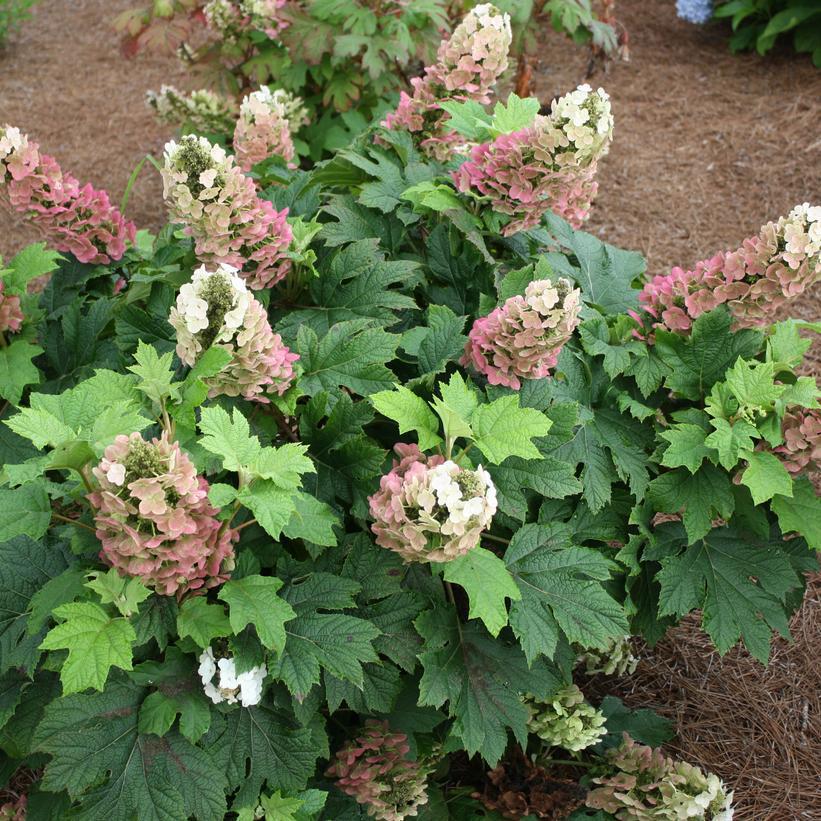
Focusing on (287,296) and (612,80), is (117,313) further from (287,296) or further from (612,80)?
(612,80)

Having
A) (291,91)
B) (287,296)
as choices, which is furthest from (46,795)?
(291,91)

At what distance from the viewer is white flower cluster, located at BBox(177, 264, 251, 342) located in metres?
1.51

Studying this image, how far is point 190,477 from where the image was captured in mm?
1357

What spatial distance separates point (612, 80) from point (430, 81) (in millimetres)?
3953

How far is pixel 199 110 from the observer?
3.87m

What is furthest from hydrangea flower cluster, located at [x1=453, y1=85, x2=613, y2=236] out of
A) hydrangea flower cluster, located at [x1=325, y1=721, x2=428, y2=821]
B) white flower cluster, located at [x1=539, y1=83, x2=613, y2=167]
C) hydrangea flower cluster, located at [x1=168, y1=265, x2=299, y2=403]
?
hydrangea flower cluster, located at [x1=325, y1=721, x2=428, y2=821]

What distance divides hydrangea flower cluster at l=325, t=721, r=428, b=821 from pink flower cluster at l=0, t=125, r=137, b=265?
56.1 inches

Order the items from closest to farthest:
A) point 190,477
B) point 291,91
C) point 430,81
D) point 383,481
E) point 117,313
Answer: point 190,477 → point 383,481 → point 117,313 → point 430,81 → point 291,91

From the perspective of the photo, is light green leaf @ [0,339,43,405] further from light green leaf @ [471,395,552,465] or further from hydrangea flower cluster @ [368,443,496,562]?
light green leaf @ [471,395,552,465]

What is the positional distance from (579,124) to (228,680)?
1369 mm

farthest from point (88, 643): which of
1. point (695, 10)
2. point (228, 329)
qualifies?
point (695, 10)

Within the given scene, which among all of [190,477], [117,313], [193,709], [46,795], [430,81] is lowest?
[46,795]

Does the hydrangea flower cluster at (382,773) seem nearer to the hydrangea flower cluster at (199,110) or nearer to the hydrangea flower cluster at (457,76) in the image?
the hydrangea flower cluster at (457,76)

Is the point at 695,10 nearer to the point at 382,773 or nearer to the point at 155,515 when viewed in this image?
the point at 382,773
